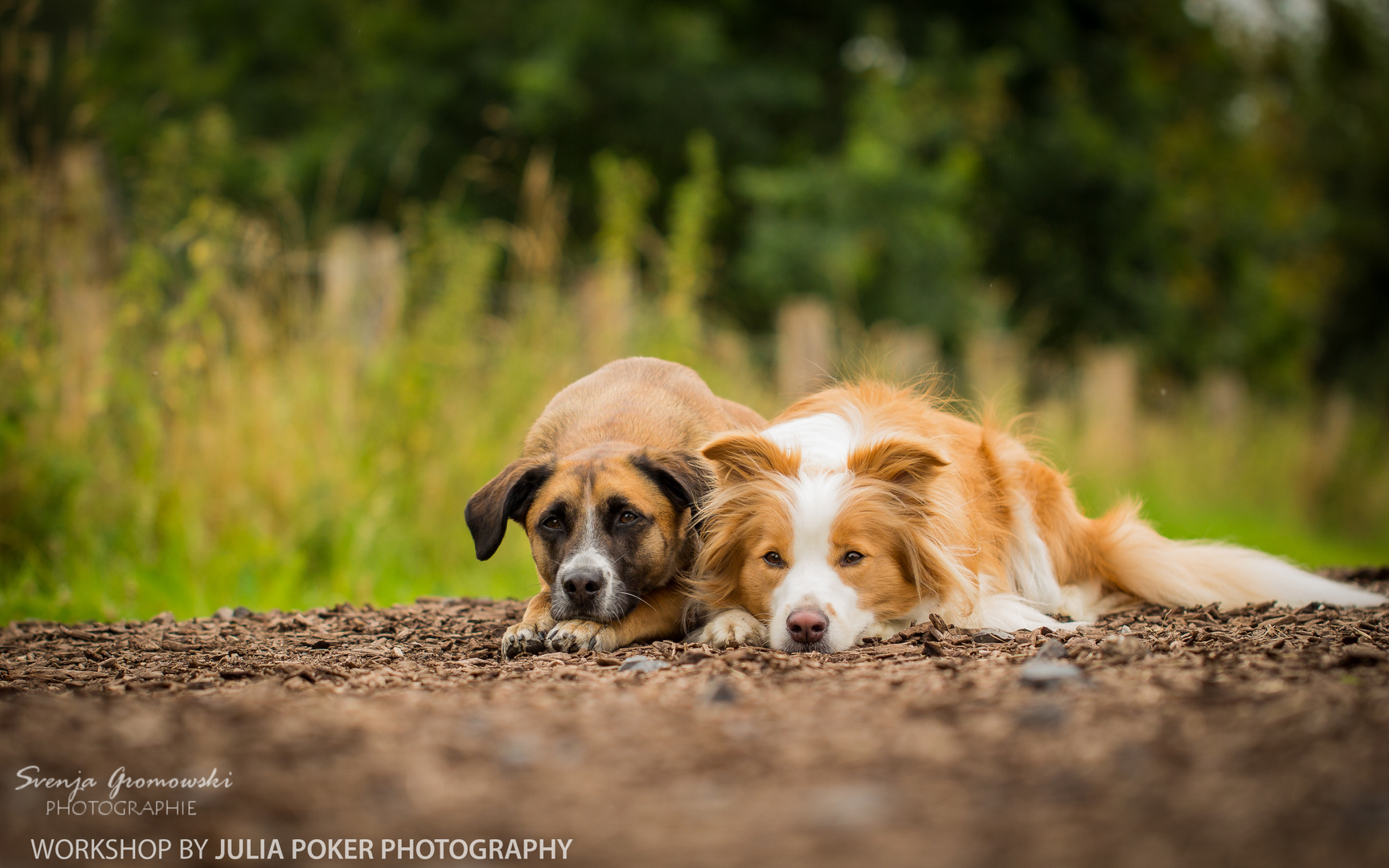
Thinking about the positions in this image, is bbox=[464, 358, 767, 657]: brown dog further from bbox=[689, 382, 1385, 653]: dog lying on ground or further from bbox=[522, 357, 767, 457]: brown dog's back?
bbox=[689, 382, 1385, 653]: dog lying on ground

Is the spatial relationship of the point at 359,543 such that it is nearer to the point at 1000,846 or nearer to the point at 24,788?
the point at 24,788

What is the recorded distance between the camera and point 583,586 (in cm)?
395

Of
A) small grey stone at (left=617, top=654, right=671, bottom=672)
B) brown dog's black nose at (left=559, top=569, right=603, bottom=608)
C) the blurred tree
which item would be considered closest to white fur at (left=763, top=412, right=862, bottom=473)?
brown dog's black nose at (left=559, top=569, right=603, bottom=608)

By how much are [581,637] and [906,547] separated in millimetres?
1321

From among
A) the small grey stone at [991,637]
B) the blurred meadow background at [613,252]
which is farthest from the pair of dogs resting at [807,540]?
the blurred meadow background at [613,252]

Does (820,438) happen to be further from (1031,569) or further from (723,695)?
(723,695)

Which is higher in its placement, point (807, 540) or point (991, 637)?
point (807, 540)

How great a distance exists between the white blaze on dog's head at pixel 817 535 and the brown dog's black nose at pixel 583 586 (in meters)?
0.51

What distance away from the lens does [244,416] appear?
6.74m

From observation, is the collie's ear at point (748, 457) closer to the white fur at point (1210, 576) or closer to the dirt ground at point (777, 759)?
the dirt ground at point (777, 759)

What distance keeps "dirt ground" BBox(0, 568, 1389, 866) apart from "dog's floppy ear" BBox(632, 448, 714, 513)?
1084 millimetres

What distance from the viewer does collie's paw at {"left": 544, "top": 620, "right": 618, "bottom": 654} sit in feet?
12.8

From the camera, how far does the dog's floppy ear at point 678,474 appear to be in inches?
167

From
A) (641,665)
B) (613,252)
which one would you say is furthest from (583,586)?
(613,252)
